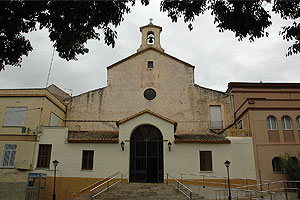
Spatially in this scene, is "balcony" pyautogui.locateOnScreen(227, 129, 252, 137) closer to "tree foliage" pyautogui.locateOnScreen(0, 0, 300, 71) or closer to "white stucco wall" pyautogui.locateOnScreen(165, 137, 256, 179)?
"white stucco wall" pyautogui.locateOnScreen(165, 137, 256, 179)

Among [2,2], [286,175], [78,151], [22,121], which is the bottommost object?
[286,175]

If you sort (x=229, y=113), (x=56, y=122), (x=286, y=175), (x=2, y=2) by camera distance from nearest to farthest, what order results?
(x=2, y=2) < (x=286, y=175) < (x=56, y=122) < (x=229, y=113)

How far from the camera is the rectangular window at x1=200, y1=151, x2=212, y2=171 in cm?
2200

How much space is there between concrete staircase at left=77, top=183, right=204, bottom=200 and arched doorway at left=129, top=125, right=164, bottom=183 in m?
2.21

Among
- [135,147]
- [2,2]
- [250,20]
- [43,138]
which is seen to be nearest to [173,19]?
[250,20]

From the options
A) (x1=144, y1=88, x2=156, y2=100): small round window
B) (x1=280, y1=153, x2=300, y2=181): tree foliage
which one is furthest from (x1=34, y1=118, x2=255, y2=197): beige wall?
(x1=144, y1=88, x2=156, y2=100): small round window

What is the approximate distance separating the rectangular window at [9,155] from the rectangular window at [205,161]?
14.4 meters

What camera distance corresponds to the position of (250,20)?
1027 cm

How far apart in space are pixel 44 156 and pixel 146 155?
312 inches

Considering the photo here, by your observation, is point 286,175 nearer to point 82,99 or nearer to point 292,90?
point 292,90

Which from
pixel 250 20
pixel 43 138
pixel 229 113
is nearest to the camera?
pixel 250 20

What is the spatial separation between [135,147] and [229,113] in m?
10.6

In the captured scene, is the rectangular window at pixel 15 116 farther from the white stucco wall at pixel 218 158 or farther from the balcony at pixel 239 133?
the balcony at pixel 239 133

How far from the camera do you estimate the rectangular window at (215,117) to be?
90.9 feet
